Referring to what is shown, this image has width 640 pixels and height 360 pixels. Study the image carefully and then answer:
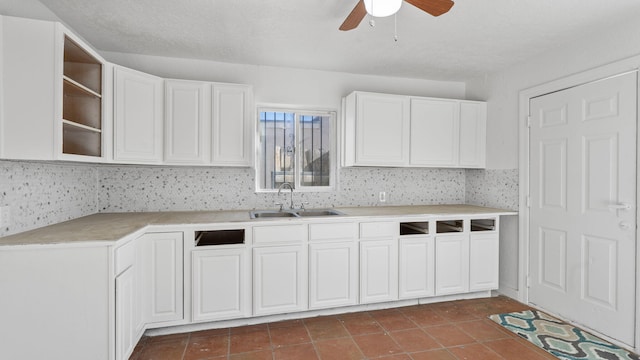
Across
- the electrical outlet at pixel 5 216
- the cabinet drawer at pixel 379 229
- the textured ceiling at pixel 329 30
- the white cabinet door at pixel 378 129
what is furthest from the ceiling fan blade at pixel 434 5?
the electrical outlet at pixel 5 216

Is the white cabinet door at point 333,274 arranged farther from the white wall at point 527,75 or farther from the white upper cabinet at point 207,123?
the white wall at point 527,75

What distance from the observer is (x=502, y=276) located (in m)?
3.44

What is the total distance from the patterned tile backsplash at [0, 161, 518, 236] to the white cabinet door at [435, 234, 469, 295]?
73cm

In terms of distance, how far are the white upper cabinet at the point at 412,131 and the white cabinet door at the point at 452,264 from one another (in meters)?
0.84

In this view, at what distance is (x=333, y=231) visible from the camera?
2.84 meters

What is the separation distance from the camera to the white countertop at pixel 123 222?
6.01 feet

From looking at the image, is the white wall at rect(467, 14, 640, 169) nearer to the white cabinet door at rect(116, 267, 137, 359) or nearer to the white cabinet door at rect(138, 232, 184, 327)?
the white cabinet door at rect(138, 232, 184, 327)

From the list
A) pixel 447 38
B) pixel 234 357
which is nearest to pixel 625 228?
pixel 447 38

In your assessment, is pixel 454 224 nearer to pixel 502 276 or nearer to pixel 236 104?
pixel 502 276

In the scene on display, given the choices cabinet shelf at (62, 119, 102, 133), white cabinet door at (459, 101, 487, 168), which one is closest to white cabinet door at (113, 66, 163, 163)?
cabinet shelf at (62, 119, 102, 133)

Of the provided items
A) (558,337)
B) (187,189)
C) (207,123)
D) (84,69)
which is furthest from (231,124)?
(558,337)

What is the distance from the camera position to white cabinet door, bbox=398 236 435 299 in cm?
301

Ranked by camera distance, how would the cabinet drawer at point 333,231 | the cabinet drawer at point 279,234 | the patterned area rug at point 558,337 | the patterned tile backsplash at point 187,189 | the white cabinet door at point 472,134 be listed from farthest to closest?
the white cabinet door at point 472,134 → the cabinet drawer at point 333,231 → the cabinet drawer at point 279,234 → the patterned area rug at point 558,337 → the patterned tile backsplash at point 187,189

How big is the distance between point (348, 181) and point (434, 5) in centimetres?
216
